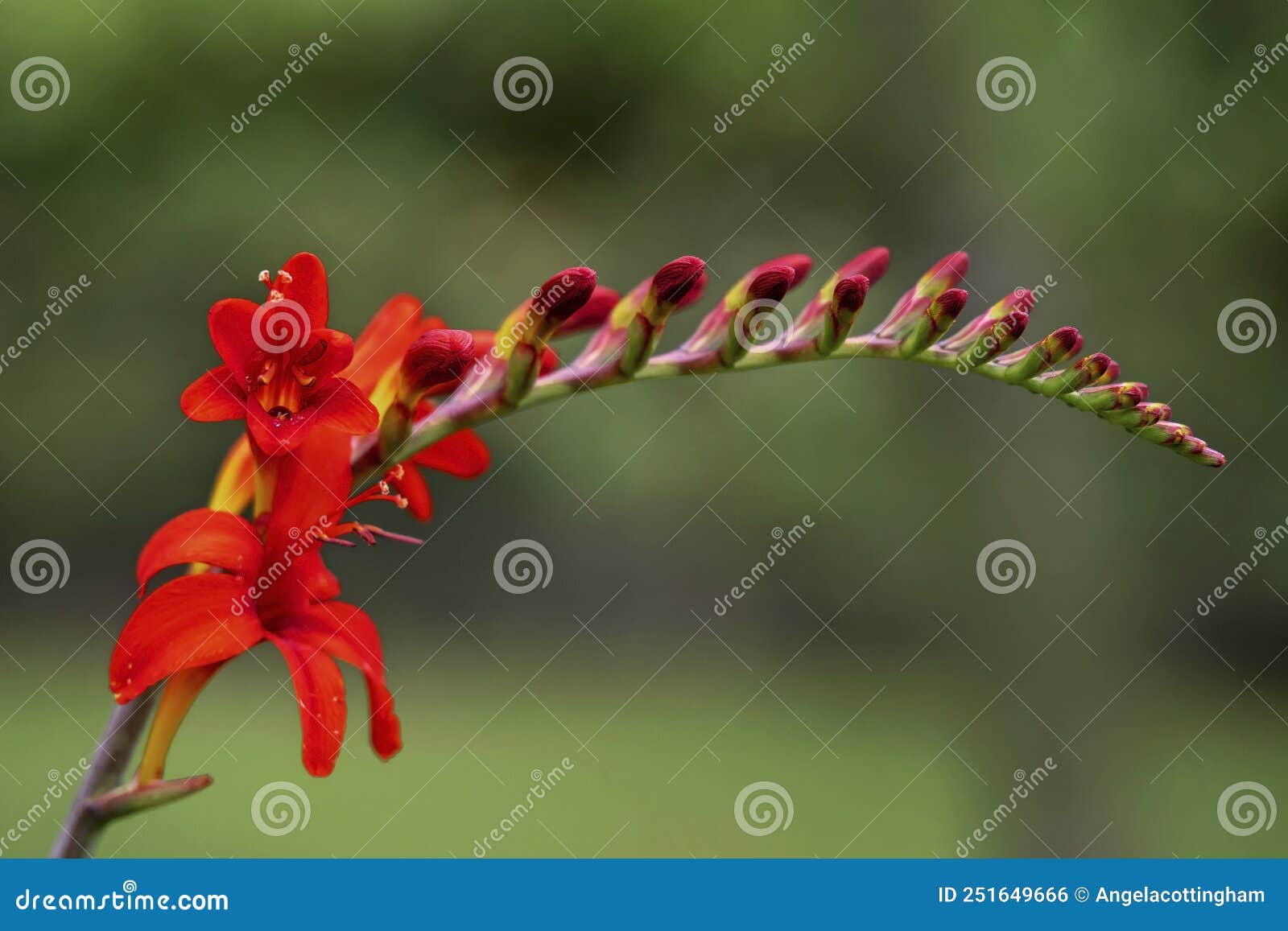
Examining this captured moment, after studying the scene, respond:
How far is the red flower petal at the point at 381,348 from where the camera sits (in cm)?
104

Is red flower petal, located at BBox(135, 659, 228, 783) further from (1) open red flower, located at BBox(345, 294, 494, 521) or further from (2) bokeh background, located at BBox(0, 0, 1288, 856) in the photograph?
(2) bokeh background, located at BBox(0, 0, 1288, 856)

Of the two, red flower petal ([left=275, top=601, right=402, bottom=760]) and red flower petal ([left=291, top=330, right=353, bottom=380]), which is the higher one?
red flower petal ([left=291, top=330, right=353, bottom=380])

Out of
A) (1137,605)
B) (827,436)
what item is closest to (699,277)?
(827,436)

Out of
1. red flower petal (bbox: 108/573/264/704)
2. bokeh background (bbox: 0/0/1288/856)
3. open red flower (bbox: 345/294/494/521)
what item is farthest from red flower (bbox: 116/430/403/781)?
bokeh background (bbox: 0/0/1288/856)

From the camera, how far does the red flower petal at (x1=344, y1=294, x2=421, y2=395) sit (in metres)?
1.04

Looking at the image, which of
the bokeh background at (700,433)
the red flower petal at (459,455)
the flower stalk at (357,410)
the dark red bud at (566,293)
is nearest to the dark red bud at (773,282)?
the flower stalk at (357,410)

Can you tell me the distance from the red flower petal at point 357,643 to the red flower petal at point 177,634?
0.16 ft

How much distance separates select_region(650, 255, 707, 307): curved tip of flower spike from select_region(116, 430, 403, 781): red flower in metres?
0.28

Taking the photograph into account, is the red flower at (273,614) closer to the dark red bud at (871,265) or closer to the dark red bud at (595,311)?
the dark red bud at (595,311)

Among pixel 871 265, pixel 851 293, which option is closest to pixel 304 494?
pixel 851 293

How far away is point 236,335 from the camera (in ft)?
2.81

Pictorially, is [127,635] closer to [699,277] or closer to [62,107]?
[699,277]

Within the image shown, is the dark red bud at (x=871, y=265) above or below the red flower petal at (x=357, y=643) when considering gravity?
above

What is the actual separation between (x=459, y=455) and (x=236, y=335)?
26 cm
